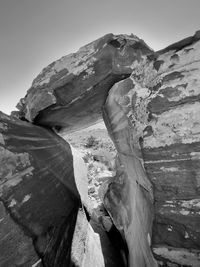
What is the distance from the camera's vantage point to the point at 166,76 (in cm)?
242

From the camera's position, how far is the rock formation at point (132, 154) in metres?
2.15

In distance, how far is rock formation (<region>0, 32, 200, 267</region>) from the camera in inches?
84.5

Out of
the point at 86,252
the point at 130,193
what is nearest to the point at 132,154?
the point at 130,193

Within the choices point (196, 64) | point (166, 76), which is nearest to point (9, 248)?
point (166, 76)

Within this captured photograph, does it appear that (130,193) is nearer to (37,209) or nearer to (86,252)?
(86,252)

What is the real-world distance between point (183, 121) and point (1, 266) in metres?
2.51

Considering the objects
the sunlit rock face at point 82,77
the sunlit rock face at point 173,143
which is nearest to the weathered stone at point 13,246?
the sunlit rock face at point 173,143

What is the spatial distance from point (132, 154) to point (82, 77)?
1.72 m

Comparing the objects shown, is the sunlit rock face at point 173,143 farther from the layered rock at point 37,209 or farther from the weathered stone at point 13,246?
the weathered stone at point 13,246

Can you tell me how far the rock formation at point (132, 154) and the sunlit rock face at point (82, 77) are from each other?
19mm

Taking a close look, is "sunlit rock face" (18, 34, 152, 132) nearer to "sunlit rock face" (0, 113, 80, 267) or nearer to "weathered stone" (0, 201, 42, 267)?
"sunlit rock face" (0, 113, 80, 267)

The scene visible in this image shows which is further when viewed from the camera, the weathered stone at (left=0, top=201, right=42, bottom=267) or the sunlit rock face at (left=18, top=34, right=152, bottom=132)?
the sunlit rock face at (left=18, top=34, right=152, bottom=132)

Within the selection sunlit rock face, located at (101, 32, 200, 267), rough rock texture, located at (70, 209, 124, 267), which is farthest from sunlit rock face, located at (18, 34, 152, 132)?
rough rock texture, located at (70, 209, 124, 267)

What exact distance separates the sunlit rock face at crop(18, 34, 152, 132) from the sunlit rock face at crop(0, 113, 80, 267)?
2.26ft
